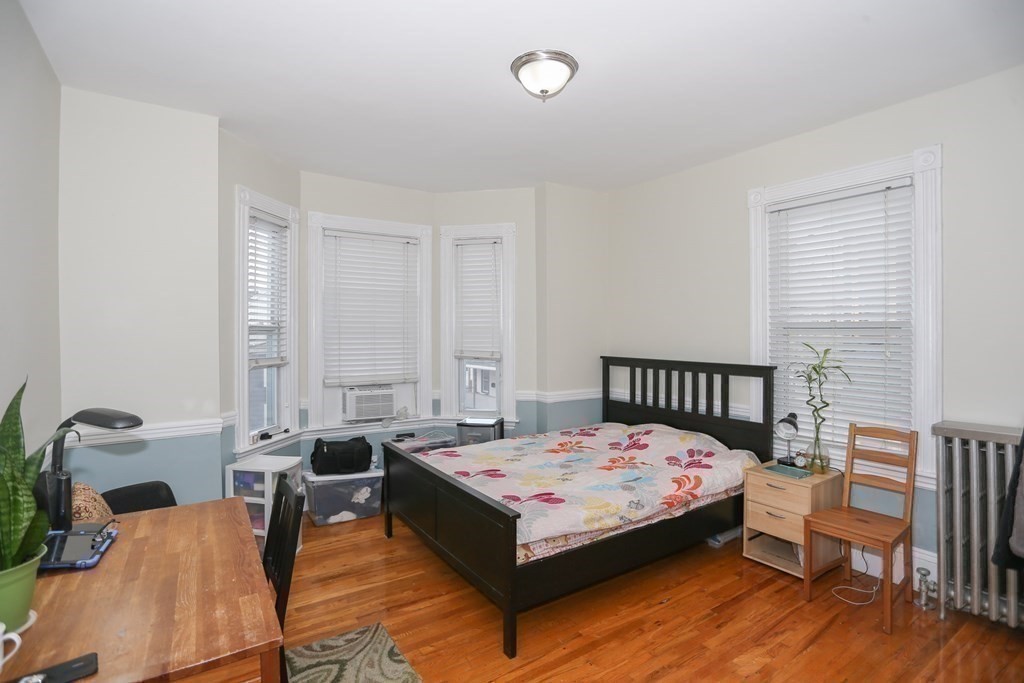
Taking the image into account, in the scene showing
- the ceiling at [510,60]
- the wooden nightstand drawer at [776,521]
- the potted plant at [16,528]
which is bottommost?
the wooden nightstand drawer at [776,521]

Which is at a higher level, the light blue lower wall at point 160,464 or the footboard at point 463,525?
the light blue lower wall at point 160,464

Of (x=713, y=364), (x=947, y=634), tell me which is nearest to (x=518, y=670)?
(x=947, y=634)

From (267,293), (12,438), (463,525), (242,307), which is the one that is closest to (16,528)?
(12,438)

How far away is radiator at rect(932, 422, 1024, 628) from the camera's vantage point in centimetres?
238

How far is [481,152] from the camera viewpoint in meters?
3.67

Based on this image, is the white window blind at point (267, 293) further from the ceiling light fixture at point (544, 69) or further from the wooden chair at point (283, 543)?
the ceiling light fixture at point (544, 69)

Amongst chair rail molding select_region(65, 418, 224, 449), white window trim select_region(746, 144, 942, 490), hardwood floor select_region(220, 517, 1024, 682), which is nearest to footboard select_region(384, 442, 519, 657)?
hardwood floor select_region(220, 517, 1024, 682)

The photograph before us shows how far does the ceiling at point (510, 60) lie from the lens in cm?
206

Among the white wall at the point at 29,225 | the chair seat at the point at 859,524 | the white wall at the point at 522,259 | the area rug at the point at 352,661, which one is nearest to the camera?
the white wall at the point at 29,225

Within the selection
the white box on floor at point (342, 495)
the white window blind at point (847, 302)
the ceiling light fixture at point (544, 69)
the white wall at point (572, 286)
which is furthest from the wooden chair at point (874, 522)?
the white box on floor at point (342, 495)

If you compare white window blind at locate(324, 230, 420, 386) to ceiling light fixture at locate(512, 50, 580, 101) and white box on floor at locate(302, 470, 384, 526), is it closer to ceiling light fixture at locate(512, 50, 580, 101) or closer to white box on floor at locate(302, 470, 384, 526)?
white box on floor at locate(302, 470, 384, 526)

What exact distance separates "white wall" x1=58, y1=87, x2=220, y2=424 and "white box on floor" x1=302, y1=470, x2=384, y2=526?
105 centimetres

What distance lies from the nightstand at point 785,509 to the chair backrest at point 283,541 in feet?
8.71

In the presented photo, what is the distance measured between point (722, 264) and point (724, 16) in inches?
80.1
